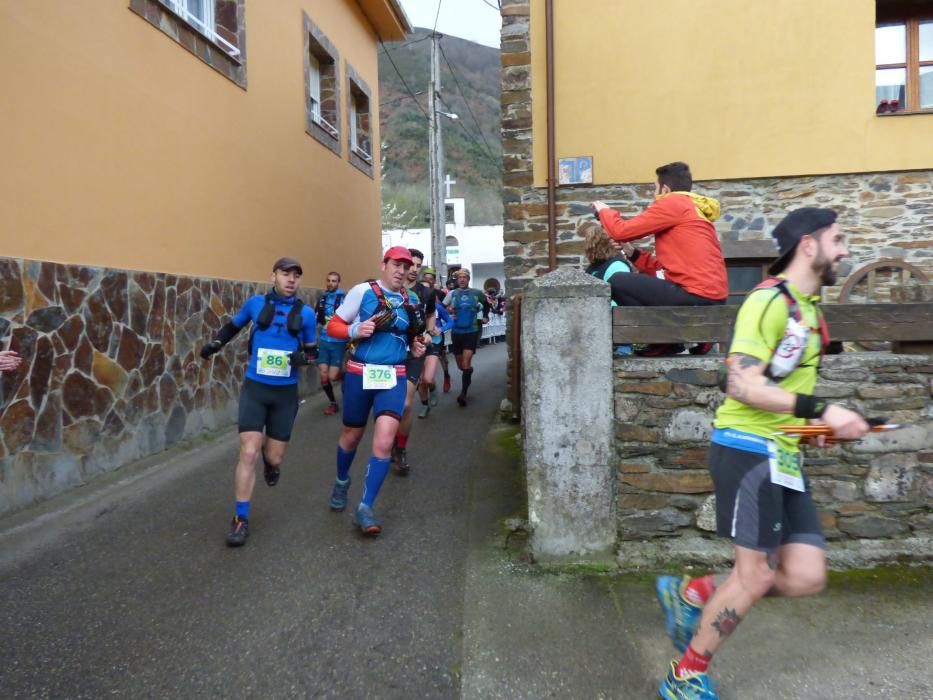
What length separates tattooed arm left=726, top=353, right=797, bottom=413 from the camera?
7.35ft

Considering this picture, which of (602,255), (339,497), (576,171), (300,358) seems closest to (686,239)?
(602,255)

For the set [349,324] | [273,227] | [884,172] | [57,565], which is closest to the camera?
[57,565]

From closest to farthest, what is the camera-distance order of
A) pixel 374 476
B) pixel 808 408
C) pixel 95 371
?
pixel 808 408 → pixel 374 476 → pixel 95 371

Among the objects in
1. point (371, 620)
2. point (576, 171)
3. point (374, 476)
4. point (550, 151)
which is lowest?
point (371, 620)

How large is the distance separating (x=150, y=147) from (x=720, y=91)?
5998 mm

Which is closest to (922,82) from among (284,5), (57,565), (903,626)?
(903,626)

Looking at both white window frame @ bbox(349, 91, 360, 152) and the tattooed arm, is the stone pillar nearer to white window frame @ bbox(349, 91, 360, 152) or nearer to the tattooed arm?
the tattooed arm

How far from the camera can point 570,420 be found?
12.5 feet

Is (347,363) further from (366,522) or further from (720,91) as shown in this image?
(720,91)

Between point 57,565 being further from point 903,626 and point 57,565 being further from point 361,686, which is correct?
point 903,626

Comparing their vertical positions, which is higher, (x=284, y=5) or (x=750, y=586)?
(x=284, y=5)

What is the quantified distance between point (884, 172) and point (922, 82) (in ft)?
3.77

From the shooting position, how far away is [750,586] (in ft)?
7.86

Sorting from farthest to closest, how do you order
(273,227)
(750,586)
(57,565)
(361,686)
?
(273,227) < (57,565) < (361,686) < (750,586)
